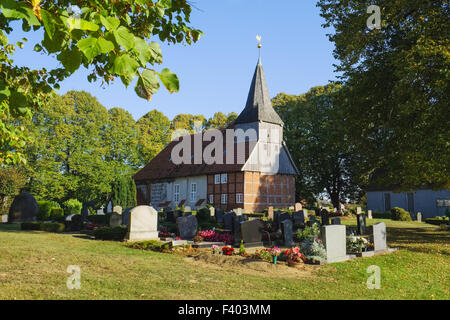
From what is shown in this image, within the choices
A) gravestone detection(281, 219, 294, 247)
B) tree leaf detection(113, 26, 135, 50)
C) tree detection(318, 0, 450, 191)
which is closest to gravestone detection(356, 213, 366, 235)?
tree detection(318, 0, 450, 191)

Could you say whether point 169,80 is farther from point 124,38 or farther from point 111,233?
point 111,233

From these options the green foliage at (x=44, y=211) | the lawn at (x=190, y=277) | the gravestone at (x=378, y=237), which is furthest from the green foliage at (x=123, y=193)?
the gravestone at (x=378, y=237)

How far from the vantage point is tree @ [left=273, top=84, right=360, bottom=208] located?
3831cm

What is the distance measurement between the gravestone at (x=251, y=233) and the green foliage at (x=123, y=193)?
13164 mm

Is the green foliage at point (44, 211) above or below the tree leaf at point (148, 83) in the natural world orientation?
below

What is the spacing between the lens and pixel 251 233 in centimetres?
1382

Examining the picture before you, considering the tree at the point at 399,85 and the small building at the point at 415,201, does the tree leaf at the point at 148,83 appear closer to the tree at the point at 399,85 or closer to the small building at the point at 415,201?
the tree at the point at 399,85

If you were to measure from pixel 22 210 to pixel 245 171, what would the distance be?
17.6m

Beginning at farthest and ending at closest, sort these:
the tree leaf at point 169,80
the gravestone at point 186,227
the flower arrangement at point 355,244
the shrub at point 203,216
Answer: the shrub at point 203,216 < the gravestone at point 186,227 < the flower arrangement at point 355,244 < the tree leaf at point 169,80

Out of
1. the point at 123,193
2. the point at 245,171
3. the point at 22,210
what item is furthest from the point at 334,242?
the point at 22,210

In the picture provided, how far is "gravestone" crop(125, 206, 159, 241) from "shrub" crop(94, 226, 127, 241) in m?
0.75

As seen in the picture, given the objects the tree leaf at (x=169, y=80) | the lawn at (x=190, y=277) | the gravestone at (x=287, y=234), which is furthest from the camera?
the gravestone at (x=287, y=234)

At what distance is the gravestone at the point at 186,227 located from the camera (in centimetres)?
1534
